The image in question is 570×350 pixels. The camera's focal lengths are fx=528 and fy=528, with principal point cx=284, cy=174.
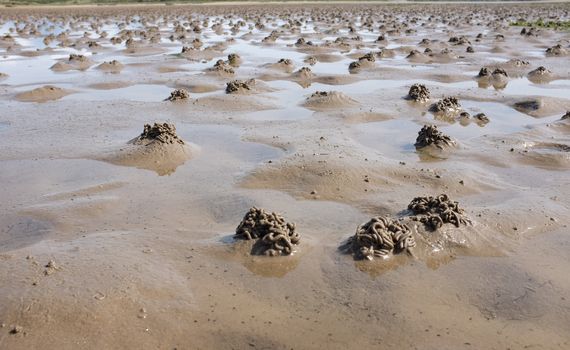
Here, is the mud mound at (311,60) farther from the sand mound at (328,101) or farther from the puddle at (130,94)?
the sand mound at (328,101)

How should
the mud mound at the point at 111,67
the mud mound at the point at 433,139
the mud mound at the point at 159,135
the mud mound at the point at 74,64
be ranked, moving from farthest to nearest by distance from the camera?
1. the mud mound at the point at 74,64
2. the mud mound at the point at 111,67
3. the mud mound at the point at 433,139
4. the mud mound at the point at 159,135

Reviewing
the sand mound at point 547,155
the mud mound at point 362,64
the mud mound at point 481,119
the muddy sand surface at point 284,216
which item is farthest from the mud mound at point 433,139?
the mud mound at point 362,64

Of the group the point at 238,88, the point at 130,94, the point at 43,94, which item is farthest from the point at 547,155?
the point at 43,94

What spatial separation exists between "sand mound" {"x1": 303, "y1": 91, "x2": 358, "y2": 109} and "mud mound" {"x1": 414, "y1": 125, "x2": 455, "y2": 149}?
166 inches

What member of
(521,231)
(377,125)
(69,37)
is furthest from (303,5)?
(521,231)

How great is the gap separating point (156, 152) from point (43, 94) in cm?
866

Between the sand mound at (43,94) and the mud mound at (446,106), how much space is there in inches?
478

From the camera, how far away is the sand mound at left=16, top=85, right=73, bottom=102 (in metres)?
17.3

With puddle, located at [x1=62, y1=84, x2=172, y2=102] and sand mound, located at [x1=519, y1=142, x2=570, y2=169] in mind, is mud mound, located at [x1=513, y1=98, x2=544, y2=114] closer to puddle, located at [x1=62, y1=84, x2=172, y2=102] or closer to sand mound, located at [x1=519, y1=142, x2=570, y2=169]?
sand mound, located at [x1=519, y1=142, x2=570, y2=169]

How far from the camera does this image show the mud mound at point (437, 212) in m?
7.39

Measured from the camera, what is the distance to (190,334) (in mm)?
5426

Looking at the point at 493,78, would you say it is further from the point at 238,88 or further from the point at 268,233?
the point at 268,233

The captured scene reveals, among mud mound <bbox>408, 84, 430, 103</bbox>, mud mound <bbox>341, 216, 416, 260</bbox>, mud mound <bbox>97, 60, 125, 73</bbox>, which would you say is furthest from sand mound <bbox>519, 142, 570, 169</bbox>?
mud mound <bbox>97, 60, 125, 73</bbox>

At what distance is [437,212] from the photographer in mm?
7629
